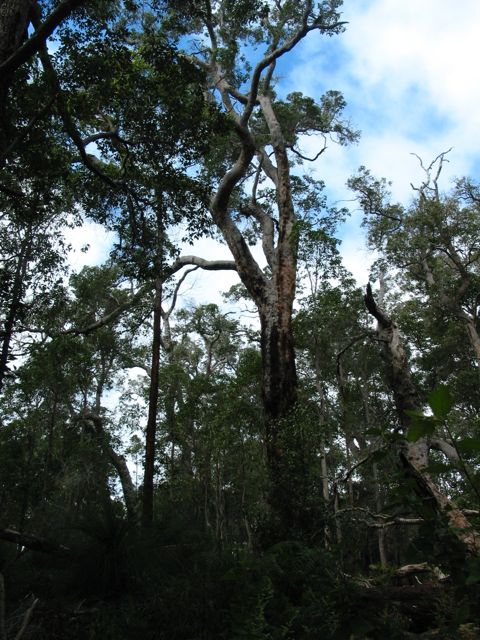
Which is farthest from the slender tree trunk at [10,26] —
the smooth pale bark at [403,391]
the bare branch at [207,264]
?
the bare branch at [207,264]

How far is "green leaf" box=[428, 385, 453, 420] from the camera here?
4.12ft

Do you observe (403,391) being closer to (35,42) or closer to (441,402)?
(441,402)

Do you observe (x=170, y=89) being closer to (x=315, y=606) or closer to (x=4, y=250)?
(x=4, y=250)

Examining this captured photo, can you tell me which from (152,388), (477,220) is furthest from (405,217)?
(152,388)

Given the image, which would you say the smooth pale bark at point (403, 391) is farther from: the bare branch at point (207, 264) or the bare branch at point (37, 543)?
the bare branch at point (207, 264)

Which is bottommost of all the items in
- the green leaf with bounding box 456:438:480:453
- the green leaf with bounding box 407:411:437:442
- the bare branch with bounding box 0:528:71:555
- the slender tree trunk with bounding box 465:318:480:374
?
the bare branch with bounding box 0:528:71:555

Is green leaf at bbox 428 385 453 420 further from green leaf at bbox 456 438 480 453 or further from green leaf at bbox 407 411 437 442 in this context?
green leaf at bbox 456 438 480 453

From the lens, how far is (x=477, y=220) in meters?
17.3

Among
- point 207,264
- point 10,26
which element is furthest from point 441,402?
point 207,264

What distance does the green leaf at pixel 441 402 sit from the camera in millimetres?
1255

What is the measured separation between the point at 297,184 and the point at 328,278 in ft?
13.1

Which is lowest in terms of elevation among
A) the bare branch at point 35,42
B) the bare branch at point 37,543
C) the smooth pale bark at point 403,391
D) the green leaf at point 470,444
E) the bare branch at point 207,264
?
the bare branch at point 37,543

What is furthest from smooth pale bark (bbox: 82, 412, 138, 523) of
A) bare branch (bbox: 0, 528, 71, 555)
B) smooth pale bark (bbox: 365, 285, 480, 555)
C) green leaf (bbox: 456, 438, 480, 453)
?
green leaf (bbox: 456, 438, 480, 453)

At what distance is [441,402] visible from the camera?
1.27 m
